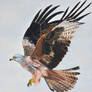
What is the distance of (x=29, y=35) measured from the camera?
20.3ft

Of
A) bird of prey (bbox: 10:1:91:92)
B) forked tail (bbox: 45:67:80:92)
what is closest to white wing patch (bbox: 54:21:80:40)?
bird of prey (bbox: 10:1:91:92)

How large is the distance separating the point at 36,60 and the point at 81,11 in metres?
1.05

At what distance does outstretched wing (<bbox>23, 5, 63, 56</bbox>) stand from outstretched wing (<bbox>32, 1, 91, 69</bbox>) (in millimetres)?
134

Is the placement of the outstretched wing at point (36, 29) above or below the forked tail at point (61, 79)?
above

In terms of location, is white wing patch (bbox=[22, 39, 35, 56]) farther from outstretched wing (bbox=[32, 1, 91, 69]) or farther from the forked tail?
the forked tail

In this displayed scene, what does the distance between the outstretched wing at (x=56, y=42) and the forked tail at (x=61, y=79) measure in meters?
0.14

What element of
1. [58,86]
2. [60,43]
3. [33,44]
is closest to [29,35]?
[33,44]

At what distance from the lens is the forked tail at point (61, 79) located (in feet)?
19.6

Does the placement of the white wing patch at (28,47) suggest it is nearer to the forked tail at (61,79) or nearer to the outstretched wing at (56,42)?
the outstretched wing at (56,42)

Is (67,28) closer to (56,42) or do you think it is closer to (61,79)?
(56,42)

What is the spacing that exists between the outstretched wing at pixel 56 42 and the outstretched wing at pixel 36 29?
134mm

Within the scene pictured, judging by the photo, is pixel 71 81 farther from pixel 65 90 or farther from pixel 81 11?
pixel 81 11

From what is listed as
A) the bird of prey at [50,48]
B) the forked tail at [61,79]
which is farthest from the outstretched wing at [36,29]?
the forked tail at [61,79]

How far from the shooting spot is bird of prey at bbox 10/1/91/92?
5922 millimetres
